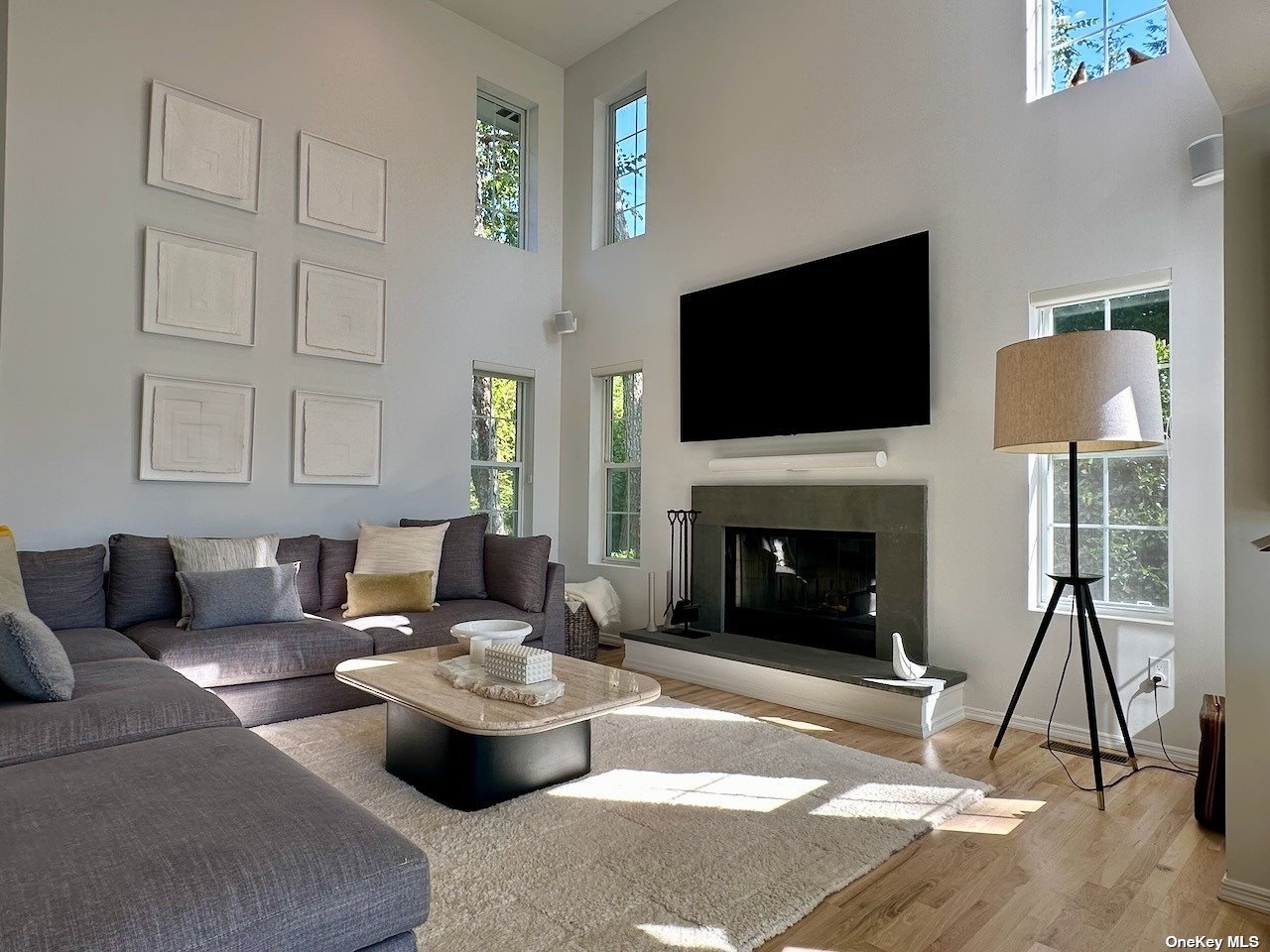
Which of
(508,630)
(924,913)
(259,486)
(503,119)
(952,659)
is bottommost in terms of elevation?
(924,913)

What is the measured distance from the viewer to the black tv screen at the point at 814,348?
3.95 metres

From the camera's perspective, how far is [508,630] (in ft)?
10.3

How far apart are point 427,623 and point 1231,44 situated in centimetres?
374

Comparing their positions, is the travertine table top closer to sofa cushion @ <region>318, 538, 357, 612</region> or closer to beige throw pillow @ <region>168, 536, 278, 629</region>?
beige throw pillow @ <region>168, 536, 278, 629</region>

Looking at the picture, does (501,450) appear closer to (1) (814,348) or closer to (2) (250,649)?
(1) (814,348)

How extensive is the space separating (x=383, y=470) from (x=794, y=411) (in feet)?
8.86

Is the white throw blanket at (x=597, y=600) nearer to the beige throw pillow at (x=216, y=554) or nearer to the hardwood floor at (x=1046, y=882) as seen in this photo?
the beige throw pillow at (x=216, y=554)

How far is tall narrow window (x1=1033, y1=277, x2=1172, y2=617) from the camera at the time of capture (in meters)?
3.22

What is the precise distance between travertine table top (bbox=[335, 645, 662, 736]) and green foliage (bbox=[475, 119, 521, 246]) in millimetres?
3832

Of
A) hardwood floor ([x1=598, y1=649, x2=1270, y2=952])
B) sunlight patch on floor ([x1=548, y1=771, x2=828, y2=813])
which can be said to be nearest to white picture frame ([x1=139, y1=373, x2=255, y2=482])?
Result: sunlight patch on floor ([x1=548, y1=771, x2=828, y2=813])

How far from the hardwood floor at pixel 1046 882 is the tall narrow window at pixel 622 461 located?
313 centimetres

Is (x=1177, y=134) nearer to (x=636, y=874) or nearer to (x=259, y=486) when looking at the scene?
(x=636, y=874)

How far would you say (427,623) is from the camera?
395cm

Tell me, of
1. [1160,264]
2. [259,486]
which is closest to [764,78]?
[1160,264]
